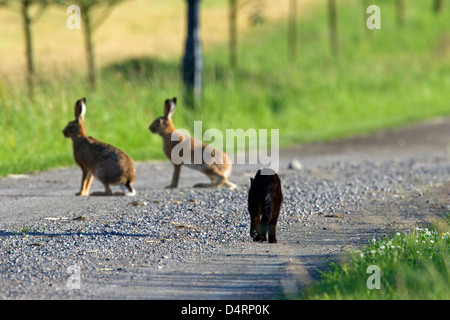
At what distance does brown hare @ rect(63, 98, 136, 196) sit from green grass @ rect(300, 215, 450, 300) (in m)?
3.88

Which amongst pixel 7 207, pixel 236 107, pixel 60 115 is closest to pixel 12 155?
pixel 60 115

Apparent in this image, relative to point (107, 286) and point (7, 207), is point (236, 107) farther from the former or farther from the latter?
point (107, 286)

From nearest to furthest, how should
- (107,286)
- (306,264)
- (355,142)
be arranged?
(107,286) → (306,264) → (355,142)

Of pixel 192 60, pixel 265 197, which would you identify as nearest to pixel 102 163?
pixel 265 197

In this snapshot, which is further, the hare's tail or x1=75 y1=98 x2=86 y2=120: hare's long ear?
x1=75 y1=98 x2=86 y2=120: hare's long ear

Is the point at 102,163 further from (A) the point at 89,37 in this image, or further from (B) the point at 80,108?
(A) the point at 89,37

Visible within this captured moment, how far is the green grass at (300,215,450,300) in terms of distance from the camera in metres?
5.89

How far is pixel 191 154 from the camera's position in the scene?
11352mm

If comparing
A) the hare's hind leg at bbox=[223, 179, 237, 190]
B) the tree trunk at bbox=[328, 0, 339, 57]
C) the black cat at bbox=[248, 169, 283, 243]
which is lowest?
the hare's hind leg at bbox=[223, 179, 237, 190]

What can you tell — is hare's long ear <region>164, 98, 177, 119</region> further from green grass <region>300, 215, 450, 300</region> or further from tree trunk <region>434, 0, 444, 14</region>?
tree trunk <region>434, 0, 444, 14</region>

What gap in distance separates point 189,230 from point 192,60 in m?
11.6

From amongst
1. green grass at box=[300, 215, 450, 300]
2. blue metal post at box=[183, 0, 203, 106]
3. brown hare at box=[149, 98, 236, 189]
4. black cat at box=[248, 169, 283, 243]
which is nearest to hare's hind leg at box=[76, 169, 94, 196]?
brown hare at box=[149, 98, 236, 189]

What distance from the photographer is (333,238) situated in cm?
826

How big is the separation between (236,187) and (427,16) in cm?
3688
